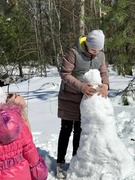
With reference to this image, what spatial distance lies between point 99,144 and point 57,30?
18.4 m

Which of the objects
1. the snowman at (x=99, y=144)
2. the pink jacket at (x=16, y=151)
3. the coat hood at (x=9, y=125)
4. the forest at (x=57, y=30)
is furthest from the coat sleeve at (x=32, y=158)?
the forest at (x=57, y=30)

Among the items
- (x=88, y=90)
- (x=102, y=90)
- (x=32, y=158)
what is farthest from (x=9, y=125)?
(x=102, y=90)

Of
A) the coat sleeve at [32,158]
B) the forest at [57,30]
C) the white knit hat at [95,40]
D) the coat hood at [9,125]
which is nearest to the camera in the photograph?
the coat hood at [9,125]

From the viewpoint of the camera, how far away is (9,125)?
1.87 meters

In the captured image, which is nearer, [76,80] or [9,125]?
[9,125]

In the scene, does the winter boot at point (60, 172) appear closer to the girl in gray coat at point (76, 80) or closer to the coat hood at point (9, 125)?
the girl in gray coat at point (76, 80)

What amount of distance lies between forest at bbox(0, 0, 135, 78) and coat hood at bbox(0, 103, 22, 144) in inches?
148

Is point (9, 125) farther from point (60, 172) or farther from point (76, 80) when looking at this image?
point (60, 172)

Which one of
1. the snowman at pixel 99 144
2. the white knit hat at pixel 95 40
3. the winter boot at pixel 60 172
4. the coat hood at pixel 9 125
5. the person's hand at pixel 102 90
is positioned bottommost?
the winter boot at pixel 60 172

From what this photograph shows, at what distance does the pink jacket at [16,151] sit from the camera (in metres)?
1.88

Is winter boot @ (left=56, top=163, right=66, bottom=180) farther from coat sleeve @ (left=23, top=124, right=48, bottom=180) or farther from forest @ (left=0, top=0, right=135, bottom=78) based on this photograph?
forest @ (left=0, top=0, right=135, bottom=78)

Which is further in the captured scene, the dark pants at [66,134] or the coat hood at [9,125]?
the dark pants at [66,134]

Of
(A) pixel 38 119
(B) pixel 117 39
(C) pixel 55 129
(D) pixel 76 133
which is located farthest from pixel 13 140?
(B) pixel 117 39

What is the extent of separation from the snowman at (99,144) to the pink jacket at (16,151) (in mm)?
1155
